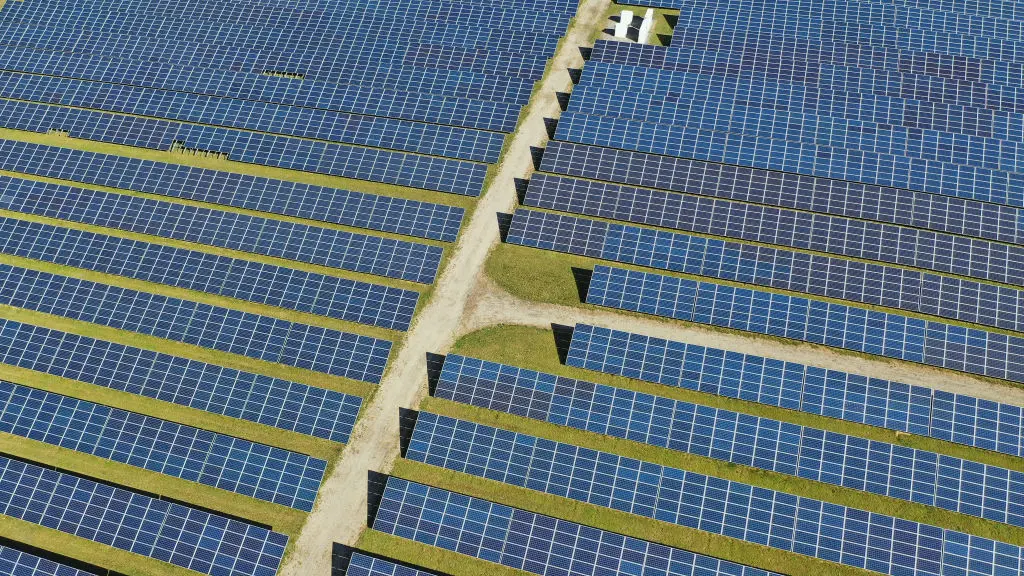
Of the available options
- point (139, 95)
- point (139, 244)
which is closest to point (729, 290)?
point (139, 244)

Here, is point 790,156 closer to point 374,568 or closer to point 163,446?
point 374,568

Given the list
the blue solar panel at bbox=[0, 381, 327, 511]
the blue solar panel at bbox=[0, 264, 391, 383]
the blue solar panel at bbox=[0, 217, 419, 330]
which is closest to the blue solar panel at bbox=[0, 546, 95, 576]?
the blue solar panel at bbox=[0, 381, 327, 511]

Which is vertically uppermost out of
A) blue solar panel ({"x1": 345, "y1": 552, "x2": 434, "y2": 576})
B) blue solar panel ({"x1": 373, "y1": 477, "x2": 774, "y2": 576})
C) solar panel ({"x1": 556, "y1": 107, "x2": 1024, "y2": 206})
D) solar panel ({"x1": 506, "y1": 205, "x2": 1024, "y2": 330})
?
solar panel ({"x1": 556, "y1": 107, "x2": 1024, "y2": 206})

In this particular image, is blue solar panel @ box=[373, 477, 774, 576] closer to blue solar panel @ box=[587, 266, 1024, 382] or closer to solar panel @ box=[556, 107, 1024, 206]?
blue solar panel @ box=[587, 266, 1024, 382]

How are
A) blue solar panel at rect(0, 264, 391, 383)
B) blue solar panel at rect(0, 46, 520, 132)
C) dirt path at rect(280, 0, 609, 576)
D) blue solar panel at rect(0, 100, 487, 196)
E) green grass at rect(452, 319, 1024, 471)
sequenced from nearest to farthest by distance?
green grass at rect(452, 319, 1024, 471) → dirt path at rect(280, 0, 609, 576) → blue solar panel at rect(0, 264, 391, 383) → blue solar panel at rect(0, 100, 487, 196) → blue solar panel at rect(0, 46, 520, 132)

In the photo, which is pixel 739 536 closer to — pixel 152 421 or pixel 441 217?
pixel 441 217

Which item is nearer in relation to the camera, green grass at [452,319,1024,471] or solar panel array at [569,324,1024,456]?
solar panel array at [569,324,1024,456]

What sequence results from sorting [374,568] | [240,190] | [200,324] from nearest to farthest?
[374,568]
[200,324]
[240,190]

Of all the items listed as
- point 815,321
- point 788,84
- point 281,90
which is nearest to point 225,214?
point 281,90
